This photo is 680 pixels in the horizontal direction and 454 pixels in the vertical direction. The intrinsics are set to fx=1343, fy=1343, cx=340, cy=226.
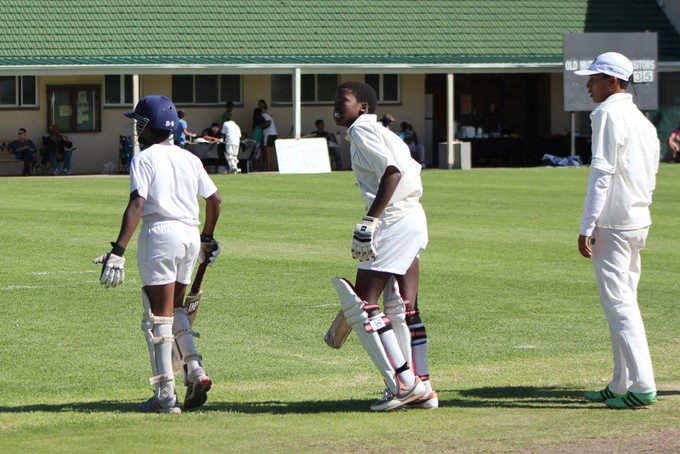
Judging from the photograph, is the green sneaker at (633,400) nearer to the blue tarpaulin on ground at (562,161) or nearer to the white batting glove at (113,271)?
the white batting glove at (113,271)

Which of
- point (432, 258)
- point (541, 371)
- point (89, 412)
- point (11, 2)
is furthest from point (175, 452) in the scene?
point (11, 2)

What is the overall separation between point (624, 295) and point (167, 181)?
2649 mm

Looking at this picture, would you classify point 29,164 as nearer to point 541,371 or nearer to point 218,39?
point 218,39

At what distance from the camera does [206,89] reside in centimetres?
3981

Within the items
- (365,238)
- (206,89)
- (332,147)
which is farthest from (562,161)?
(365,238)

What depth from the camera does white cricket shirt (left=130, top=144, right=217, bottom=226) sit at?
7453mm

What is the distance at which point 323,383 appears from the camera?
8.73 metres

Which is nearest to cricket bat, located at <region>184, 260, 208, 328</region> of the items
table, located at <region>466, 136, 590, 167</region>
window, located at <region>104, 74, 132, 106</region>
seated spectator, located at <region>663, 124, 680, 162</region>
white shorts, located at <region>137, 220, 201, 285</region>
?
white shorts, located at <region>137, 220, 201, 285</region>

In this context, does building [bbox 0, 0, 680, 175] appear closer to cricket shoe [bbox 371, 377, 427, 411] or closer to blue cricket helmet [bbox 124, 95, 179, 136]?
blue cricket helmet [bbox 124, 95, 179, 136]

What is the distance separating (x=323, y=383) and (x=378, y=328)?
1422mm

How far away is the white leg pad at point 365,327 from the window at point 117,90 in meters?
32.1

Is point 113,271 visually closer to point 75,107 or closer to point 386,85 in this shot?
point 75,107

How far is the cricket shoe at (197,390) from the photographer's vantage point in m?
7.56

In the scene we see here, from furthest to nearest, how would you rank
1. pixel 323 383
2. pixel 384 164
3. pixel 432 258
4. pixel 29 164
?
1. pixel 29 164
2. pixel 432 258
3. pixel 323 383
4. pixel 384 164
